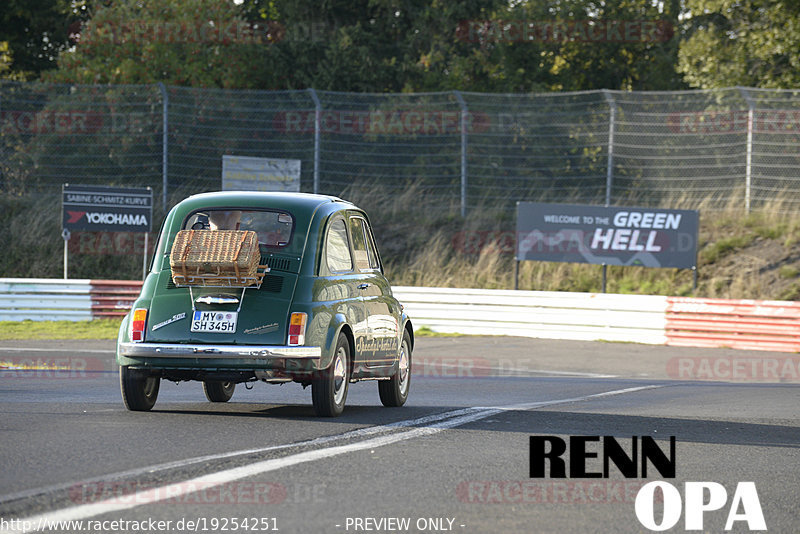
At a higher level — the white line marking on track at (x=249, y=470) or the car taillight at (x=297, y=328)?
the car taillight at (x=297, y=328)

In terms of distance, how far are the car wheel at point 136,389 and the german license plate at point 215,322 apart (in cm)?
62

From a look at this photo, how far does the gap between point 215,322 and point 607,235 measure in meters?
17.8

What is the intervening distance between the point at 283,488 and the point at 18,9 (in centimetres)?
3606

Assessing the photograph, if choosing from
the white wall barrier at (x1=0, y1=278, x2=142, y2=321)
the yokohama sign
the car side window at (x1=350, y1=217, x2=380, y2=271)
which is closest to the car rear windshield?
the car side window at (x1=350, y1=217, x2=380, y2=271)

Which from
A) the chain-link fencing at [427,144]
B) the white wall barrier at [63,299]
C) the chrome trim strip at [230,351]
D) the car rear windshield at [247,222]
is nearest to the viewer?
the chrome trim strip at [230,351]

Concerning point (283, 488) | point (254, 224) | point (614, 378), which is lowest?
point (614, 378)

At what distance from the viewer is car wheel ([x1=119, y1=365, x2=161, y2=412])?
32.7ft

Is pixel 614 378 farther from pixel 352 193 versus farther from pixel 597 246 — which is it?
pixel 352 193

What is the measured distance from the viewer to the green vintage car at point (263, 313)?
31.6 ft

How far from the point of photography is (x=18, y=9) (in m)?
39.3

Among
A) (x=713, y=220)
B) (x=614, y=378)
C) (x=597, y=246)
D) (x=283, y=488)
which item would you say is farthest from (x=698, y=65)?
(x=283, y=488)
